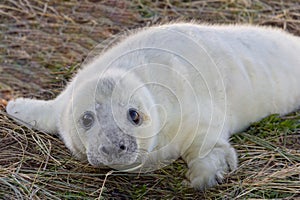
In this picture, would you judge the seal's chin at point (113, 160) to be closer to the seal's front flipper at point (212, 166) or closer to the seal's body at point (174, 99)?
the seal's body at point (174, 99)

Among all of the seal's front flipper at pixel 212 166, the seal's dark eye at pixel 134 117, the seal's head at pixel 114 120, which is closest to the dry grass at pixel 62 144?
the seal's front flipper at pixel 212 166

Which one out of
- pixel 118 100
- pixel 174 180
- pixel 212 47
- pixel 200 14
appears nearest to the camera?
pixel 118 100

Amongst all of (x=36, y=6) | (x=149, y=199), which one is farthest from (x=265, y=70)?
(x=36, y=6)

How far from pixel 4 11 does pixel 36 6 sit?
0.31 metres

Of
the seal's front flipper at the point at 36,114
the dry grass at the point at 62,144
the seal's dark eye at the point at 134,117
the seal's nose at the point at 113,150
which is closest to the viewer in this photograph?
the seal's nose at the point at 113,150

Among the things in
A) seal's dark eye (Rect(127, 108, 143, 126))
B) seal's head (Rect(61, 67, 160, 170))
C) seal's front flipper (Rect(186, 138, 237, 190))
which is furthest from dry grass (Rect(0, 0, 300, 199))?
seal's dark eye (Rect(127, 108, 143, 126))

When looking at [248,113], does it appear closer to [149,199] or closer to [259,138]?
[259,138]

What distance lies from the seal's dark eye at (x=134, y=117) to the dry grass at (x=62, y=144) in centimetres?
35

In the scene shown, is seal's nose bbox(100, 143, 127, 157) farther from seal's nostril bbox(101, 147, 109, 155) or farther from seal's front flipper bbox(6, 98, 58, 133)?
seal's front flipper bbox(6, 98, 58, 133)

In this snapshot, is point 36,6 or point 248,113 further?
point 36,6

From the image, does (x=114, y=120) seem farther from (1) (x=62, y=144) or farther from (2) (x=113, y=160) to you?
(1) (x=62, y=144)

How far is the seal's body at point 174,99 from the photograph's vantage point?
9.97 ft

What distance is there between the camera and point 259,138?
3.74 meters

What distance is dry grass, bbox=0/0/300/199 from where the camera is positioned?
322cm
